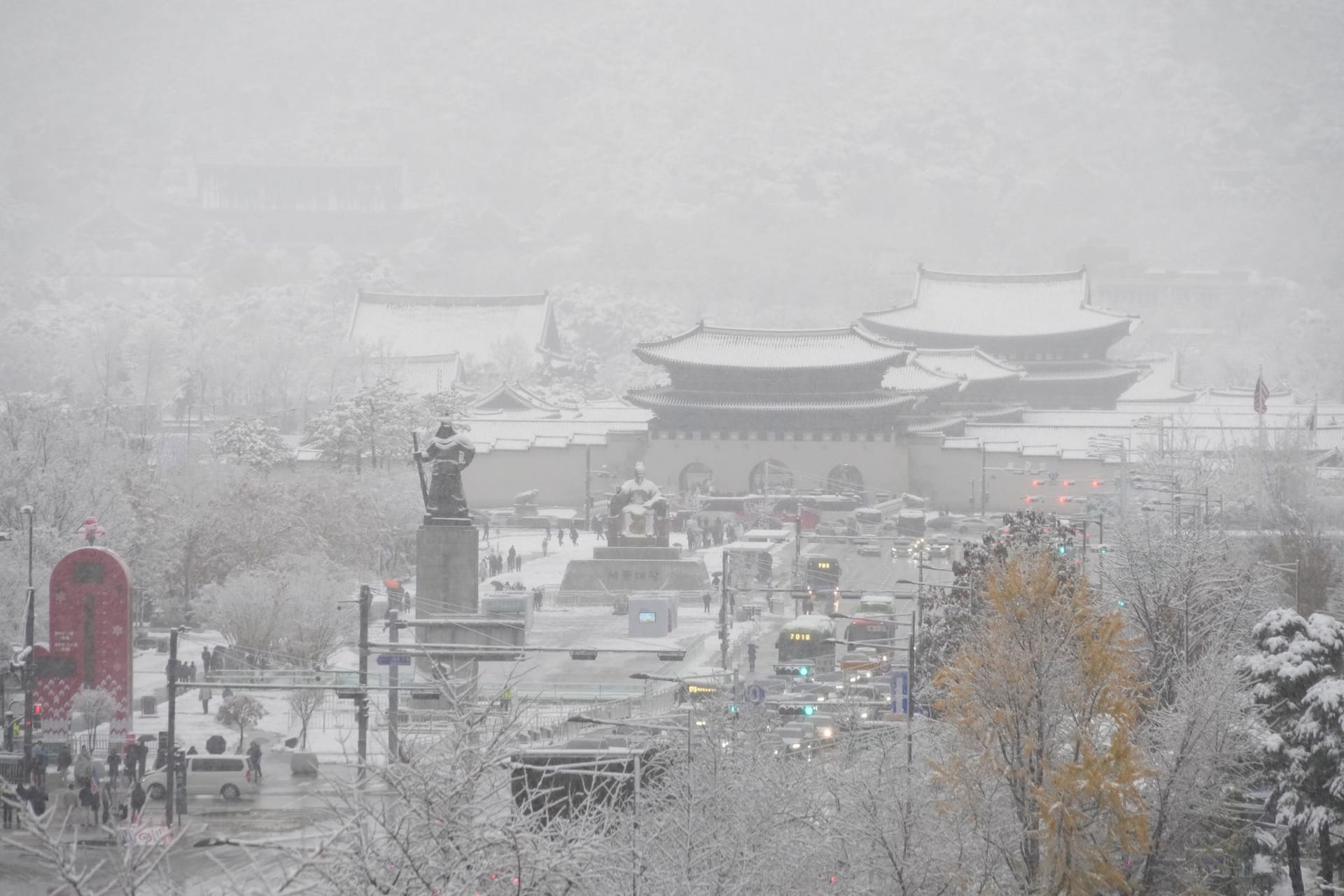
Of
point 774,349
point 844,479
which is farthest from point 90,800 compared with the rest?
point 774,349

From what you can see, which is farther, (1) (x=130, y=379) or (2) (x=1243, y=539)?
(1) (x=130, y=379)

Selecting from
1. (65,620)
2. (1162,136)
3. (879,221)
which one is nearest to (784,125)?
(879,221)

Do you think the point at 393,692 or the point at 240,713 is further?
the point at 240,713

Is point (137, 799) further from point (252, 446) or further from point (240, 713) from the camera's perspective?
point (252, 446)

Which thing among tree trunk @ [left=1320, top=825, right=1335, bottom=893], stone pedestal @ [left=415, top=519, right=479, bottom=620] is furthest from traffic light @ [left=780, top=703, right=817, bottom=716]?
tree trunk @ [left=1320, top=825, right=1335, bottom=893]

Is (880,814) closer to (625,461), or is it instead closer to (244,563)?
(244,563)
